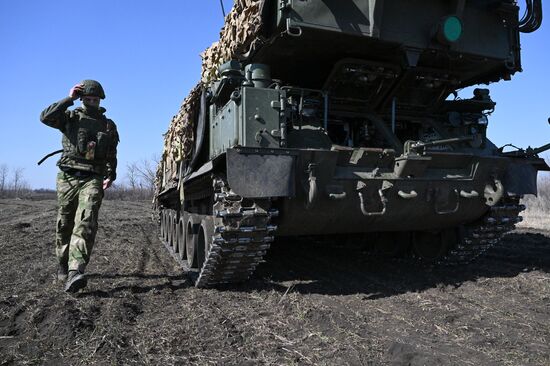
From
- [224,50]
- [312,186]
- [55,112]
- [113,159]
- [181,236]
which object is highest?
[224,50]

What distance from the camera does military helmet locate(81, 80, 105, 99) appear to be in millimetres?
5270

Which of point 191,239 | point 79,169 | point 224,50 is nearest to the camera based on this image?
point 79,169

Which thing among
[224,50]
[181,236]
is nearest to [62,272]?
[181,236]

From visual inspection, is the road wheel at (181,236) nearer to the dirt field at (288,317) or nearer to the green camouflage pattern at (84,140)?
the dirt field at (288,317)

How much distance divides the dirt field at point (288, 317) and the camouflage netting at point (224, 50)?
6.50 feet

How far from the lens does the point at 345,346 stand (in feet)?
11.2

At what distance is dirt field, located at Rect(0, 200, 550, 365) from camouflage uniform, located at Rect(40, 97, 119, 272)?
584mm

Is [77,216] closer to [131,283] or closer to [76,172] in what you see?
[76,172]

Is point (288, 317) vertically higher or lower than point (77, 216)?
lower

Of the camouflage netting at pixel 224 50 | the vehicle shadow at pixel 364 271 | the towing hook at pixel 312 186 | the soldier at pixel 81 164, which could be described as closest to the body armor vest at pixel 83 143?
the soldier at pixel 81 164

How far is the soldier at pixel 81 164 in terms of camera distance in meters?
5.05

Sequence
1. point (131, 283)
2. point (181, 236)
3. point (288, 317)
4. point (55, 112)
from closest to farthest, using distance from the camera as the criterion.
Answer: point (288, 317), point (55, 112), point (131, 283), point (181, 236)

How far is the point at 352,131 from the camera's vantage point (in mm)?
6543

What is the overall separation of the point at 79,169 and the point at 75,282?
1.23 m
